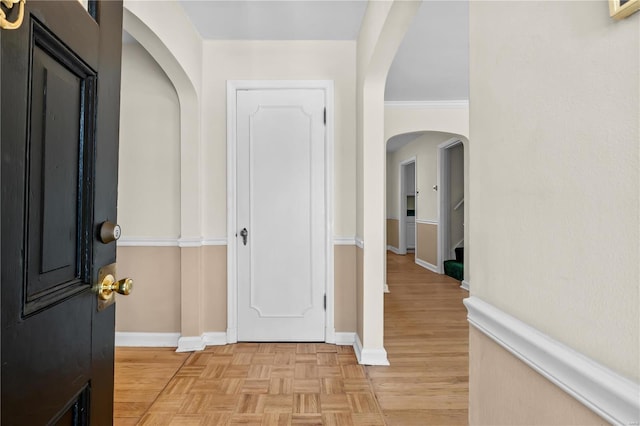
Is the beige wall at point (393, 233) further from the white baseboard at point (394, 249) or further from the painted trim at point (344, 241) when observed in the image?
the painted trim at point (344, 241)

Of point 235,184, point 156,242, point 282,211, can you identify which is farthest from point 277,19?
point 156,242

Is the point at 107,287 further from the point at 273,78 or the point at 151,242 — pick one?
the point at 273,78

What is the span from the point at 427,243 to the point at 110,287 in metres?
5.96

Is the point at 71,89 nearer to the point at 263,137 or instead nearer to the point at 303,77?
the point at 263,137

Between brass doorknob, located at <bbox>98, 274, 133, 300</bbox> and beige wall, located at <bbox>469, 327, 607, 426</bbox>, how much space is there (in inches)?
32.7

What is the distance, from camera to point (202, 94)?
273 cm

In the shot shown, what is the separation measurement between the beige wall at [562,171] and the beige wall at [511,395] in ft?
0.15

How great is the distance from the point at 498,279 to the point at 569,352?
21cm

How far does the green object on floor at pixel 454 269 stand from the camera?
194 inches

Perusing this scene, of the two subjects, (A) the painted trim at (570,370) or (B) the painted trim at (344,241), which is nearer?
(A) the painted trim at (570,370)

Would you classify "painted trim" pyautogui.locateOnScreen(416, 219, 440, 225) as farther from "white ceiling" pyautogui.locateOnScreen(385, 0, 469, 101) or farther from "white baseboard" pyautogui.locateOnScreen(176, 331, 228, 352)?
"white baseboard" pyautogui.locateOnScreen(176, 331, 228, 352)

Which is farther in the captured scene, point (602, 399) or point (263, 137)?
point (263, 137)

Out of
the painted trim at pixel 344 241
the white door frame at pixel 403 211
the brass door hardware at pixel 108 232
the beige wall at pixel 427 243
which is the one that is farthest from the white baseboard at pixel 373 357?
the white door frame at pixel 403 211

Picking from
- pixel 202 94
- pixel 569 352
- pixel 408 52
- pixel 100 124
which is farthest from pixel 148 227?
pixel 569 352
